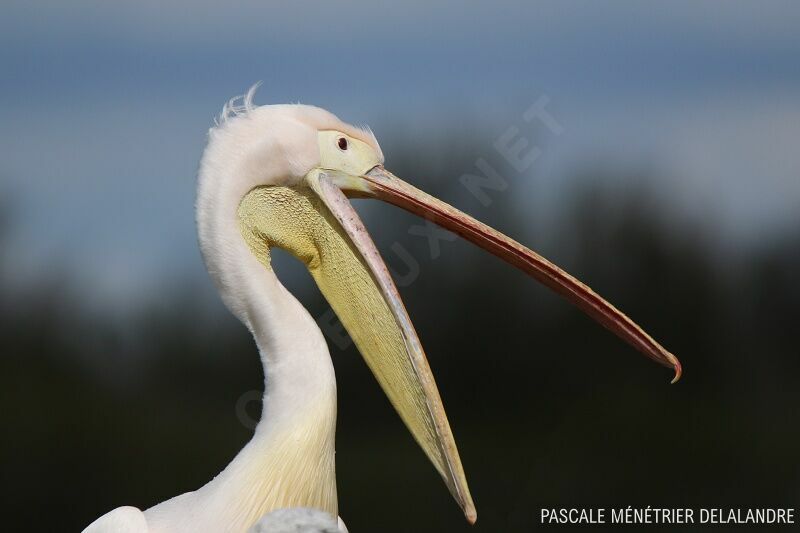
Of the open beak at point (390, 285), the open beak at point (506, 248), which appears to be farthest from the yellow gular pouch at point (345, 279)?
the open beak at point (506, 248)

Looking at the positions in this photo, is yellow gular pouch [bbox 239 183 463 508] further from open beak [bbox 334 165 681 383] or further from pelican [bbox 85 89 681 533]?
open beak [bbox 334 165 681 383]

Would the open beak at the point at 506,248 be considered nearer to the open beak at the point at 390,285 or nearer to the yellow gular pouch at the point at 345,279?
the open beak at the point at 390,285

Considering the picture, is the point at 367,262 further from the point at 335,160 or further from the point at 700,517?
the point at 700,517

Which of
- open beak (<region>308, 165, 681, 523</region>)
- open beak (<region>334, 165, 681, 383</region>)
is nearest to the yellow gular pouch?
open beak (<region>308, 165, 681, 523</region>)

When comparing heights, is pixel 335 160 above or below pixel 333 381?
above

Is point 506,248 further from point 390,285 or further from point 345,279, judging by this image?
point 345,279

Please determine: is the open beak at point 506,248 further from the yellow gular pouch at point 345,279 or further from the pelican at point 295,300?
the yellow gular pouch at point 345,279

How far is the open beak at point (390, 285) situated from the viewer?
2734mm

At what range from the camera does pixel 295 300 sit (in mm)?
2721

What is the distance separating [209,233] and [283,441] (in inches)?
22.5

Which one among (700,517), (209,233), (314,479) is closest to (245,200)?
(209,233)

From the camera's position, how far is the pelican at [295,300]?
2.63 meters

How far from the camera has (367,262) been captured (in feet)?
9.06

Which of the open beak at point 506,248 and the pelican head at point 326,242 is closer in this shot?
the pelican head at point 326,242
